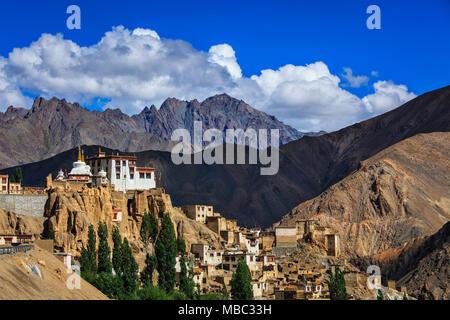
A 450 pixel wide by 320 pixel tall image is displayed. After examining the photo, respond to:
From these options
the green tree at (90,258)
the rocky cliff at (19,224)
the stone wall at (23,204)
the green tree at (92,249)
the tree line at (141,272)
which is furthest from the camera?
the stone wall at (23,204)

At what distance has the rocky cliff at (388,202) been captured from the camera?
164625 millimetres

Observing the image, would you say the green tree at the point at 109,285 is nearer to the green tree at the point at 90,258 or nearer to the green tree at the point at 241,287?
the green tree at the point at 90,258

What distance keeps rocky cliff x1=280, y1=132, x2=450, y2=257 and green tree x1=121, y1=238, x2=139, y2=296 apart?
92.7 meters

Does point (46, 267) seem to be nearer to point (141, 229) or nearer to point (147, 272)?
point (147, 272)

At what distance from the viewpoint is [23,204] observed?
80.6 meters

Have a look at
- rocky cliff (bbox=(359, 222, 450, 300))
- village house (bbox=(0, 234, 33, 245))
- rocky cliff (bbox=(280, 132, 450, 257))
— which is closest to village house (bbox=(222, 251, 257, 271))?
village house (bbox=(0, 234, 33, 245))

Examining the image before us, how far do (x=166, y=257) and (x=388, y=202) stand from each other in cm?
10672

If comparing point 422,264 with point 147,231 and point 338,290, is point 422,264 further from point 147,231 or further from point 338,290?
point 147,231

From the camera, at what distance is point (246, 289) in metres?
71.4

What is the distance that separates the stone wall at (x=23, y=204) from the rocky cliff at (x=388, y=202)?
91.9 m

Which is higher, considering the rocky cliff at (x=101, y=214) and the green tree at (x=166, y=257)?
the rocky cliff at (x=101, y=214)

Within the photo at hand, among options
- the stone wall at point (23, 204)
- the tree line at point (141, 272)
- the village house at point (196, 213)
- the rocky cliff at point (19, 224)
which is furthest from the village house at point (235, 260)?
the rocky cliff at point (19, 224)

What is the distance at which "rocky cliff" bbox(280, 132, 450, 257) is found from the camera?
165m

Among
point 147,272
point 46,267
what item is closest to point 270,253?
point 147,272
